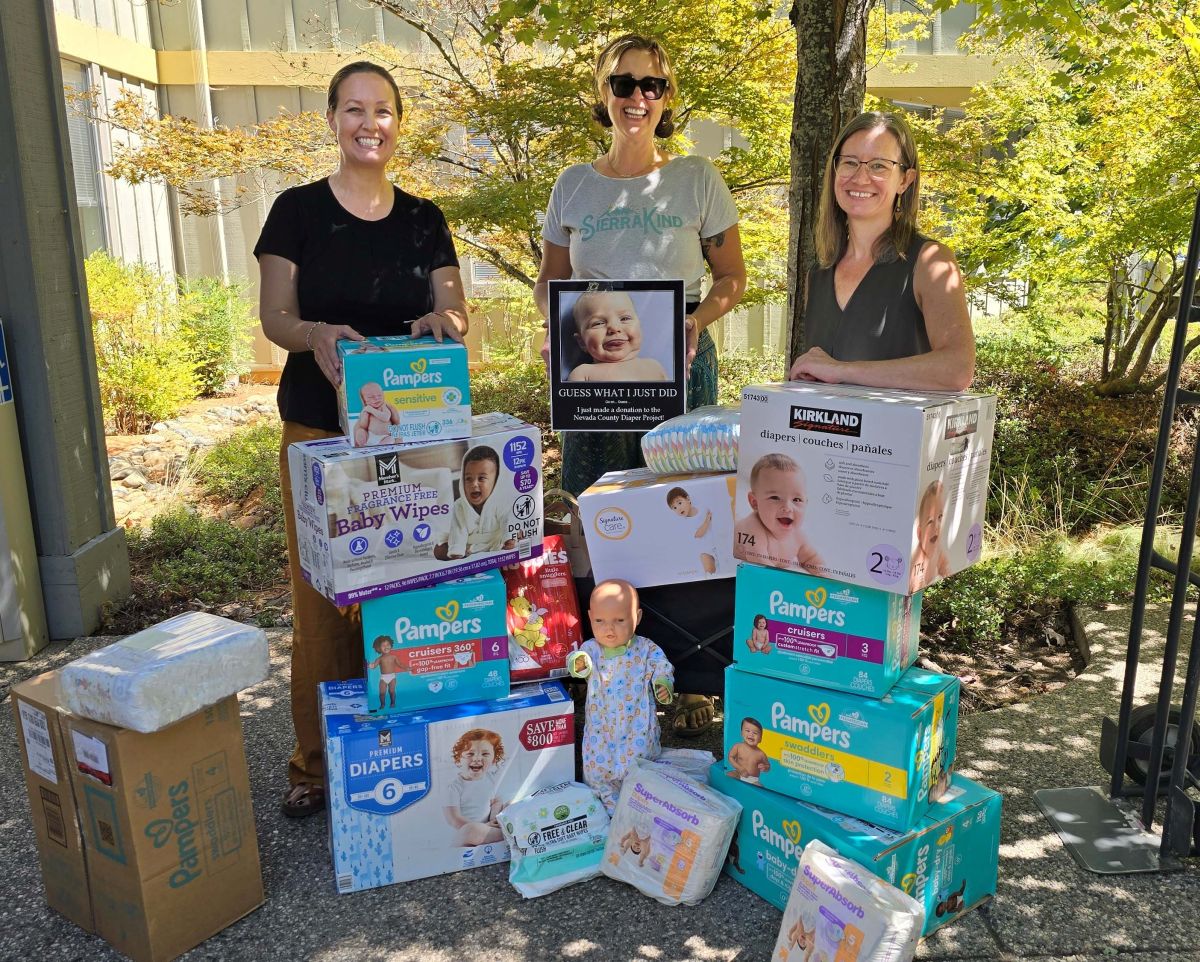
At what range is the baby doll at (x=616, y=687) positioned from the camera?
3.32m

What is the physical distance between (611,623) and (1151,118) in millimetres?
6027

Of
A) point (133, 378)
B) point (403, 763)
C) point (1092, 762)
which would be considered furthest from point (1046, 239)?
point (133, 378)

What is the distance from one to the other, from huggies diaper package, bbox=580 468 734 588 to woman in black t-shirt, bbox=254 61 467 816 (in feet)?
2.48

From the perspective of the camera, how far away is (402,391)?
118 inches

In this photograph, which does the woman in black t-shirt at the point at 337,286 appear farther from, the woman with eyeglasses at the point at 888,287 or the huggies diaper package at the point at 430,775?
the woman with eyeglasses at the point at 888,287

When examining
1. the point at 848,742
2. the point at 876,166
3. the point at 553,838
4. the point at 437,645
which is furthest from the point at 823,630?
the point at 876,166

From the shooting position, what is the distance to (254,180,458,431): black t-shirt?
329 cm

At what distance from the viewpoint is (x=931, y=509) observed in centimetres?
264

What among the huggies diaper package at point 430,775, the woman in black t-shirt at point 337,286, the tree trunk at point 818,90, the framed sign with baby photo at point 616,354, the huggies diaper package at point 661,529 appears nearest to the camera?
the huggies diaper package at point 430,775

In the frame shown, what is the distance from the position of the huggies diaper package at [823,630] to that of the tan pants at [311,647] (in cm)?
134

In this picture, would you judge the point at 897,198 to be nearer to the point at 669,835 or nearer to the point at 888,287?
the point at 888,287
